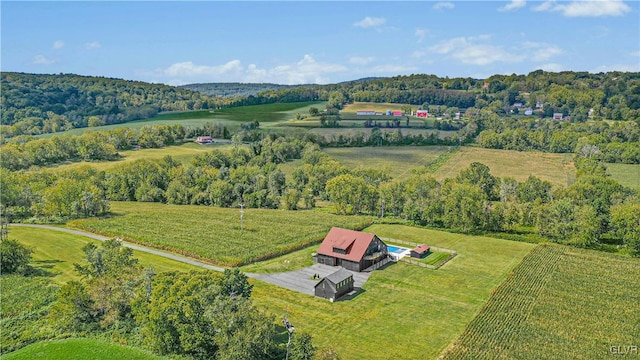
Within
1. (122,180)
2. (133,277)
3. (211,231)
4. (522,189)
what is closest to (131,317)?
(133,277)

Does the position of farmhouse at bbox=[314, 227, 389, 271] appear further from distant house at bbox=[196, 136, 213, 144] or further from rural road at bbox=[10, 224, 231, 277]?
distant house at bbox=[196, 136, 213, 144]

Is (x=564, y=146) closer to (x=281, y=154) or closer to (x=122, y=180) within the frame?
(x=281, y=154)

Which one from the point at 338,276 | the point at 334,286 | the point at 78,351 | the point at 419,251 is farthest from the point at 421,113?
the point at 78,351

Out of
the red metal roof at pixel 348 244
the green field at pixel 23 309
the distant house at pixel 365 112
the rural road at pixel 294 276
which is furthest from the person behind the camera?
the distant house at pixel 365 112

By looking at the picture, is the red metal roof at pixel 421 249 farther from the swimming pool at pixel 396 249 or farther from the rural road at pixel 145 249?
the rural road at pixel 145 249

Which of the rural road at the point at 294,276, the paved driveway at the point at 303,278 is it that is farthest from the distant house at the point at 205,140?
the paved driveway at the point at 303,278

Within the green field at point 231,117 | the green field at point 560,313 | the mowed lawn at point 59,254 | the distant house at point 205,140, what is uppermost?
the green field at point 231,117

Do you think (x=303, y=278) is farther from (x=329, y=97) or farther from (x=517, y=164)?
(x=329, y=97)

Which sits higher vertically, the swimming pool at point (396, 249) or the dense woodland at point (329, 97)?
the dense woodland at point (329, 97)
